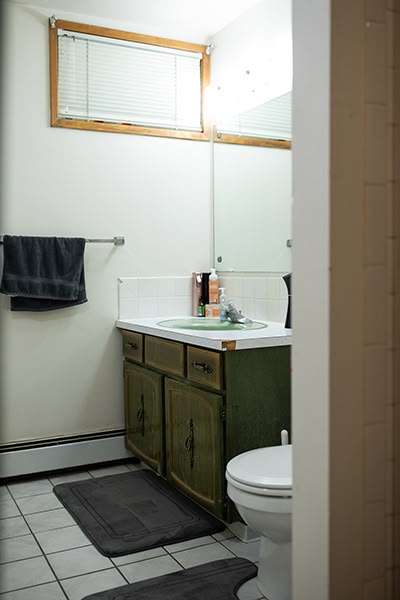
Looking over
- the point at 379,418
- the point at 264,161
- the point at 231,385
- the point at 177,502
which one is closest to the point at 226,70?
the point at 264,161

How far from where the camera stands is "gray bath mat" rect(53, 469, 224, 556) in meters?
2.58

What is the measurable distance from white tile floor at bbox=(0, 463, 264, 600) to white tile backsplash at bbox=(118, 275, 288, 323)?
1.14 metres

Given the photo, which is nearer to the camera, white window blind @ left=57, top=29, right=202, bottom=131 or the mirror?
the mirror

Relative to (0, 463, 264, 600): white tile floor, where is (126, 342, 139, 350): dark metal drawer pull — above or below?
above

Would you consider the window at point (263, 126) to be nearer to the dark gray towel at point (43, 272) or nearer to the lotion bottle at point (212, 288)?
the lotion bottle at point (212, 288)

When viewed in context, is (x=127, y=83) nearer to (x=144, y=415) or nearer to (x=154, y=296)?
(x=154, y=296)

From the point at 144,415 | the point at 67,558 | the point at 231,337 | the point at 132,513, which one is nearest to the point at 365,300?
the point at 231,337

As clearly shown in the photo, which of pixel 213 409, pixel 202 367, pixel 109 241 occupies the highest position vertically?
pixel 109 241

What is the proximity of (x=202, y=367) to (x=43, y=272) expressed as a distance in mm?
1129

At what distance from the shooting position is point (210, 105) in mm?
3688

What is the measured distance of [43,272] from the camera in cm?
330

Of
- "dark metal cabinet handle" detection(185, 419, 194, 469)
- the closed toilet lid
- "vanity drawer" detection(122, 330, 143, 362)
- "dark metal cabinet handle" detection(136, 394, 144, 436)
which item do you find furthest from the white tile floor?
"vanity drawer" detection(122, 330, 143, 362)

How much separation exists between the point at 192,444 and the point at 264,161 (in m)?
1.44

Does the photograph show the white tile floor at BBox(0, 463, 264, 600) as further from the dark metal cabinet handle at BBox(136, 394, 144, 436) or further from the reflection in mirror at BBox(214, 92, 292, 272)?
the reflection in mirror at BBox(214, 92, 292, 272)
